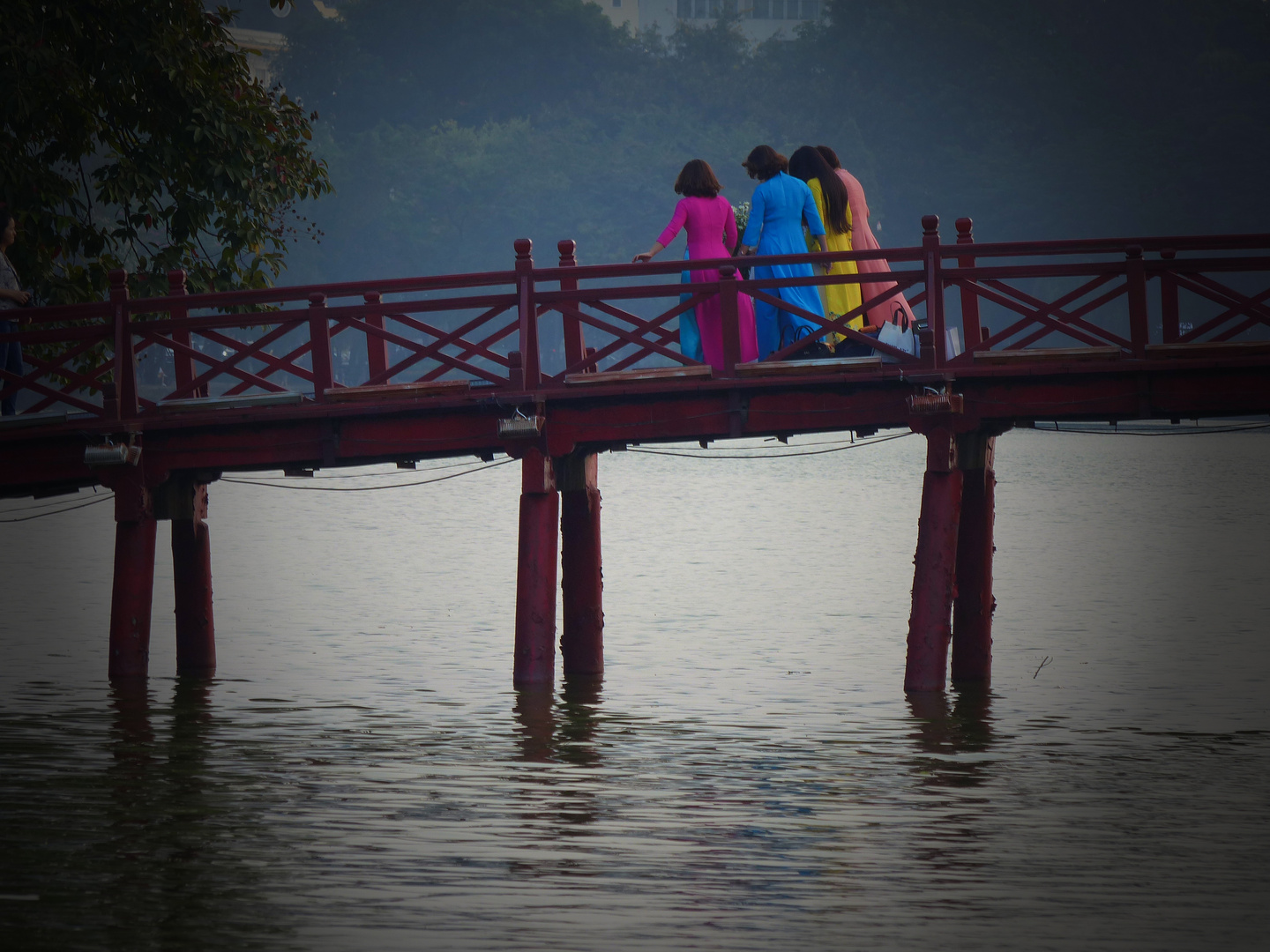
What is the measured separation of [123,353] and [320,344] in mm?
1677

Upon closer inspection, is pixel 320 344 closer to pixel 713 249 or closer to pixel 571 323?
pixel 571 323

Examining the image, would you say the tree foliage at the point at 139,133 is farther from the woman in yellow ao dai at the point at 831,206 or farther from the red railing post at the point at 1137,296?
the red railing post at the point at 1137,296

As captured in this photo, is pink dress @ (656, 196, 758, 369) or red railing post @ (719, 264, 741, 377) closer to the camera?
red railing post @ (719, 264, 741, 377)

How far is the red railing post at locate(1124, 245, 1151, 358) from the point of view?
14797 mm

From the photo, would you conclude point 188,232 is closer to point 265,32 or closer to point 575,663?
point 575,663

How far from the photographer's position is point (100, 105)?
20453 millimetres

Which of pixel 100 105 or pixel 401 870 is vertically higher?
pixel 100 105

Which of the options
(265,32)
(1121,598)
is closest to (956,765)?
(1121,598)

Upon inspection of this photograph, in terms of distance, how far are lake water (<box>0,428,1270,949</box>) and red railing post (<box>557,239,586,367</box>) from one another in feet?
9.11

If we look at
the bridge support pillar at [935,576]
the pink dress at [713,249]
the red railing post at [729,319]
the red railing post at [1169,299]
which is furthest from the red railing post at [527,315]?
the red railing post at [1169,299]

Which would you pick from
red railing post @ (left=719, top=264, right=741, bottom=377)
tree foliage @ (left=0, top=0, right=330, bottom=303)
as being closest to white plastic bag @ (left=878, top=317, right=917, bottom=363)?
red railing post @ (left=719, top=264, right=741, bottom=377)

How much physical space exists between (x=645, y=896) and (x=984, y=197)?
250 feet

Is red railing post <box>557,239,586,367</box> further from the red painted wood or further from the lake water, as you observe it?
the red painted wood

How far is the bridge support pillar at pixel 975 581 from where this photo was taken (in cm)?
1697
